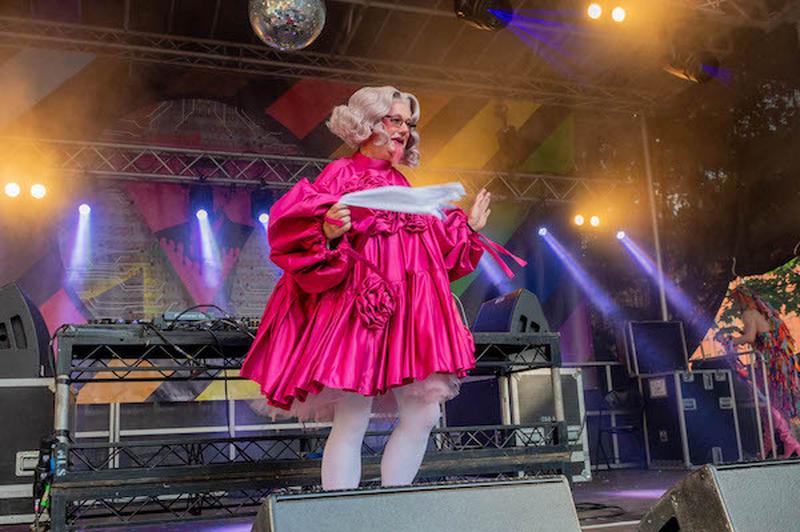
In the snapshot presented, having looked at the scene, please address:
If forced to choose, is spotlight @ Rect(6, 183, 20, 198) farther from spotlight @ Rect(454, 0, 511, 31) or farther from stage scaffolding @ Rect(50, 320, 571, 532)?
stage scaffolding @ Rect(50, 320, 571, 532)

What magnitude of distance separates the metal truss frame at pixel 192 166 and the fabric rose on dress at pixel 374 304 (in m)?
6.04

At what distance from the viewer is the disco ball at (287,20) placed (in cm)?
478

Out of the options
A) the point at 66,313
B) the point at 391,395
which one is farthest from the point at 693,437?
the point at 66,313

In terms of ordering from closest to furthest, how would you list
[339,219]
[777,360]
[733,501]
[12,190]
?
[733,501] → [339,219] → [777,360] → [12,190]

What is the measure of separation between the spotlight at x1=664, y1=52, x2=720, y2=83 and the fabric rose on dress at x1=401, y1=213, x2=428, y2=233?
20.3 feet

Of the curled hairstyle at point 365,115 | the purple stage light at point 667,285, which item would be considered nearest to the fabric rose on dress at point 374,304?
the curled hairstyle at point 365,115

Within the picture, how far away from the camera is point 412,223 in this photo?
219cm

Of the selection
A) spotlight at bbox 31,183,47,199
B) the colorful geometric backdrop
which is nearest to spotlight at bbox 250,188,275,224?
the colorful geometric backdrop

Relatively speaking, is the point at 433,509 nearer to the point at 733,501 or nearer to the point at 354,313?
the point at 733,501

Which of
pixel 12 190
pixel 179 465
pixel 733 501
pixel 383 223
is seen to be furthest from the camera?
pixel 12 190

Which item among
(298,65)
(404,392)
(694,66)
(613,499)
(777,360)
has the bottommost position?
(613,499)

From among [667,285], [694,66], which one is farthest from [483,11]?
[667,285]

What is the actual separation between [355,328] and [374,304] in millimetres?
83

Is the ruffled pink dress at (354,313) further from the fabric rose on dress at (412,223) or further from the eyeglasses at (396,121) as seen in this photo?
the eyeglasses at (396,121)
